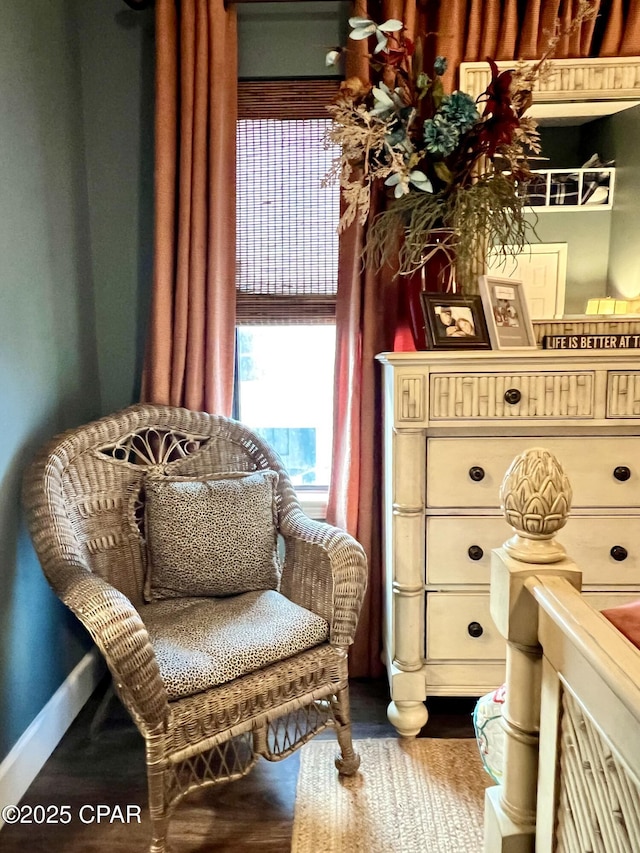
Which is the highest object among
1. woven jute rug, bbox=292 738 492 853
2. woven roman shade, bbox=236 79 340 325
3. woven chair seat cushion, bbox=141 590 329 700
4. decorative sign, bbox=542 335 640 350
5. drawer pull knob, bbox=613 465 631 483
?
woven roman shade, bbox=236 79 340 325

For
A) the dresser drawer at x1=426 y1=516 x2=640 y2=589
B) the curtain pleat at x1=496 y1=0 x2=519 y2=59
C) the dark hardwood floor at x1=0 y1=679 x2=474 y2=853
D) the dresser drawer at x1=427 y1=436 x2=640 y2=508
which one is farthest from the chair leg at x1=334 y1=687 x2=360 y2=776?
the curtain pleat at x1=496 y1=0 x2=519 y2=59

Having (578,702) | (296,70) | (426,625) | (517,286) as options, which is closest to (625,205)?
(517,286)

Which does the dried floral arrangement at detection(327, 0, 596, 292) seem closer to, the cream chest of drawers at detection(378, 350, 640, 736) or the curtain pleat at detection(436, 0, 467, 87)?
the curtain pleat at detection(436, 0, 467, 87)

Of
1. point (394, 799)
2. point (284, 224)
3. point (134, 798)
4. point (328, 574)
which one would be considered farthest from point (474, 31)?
point (134, 798)

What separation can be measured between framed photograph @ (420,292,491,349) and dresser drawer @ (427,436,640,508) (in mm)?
279

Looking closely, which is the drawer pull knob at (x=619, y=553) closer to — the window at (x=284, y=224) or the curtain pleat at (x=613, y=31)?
the window at (x=284, y=224)

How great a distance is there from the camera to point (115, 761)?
182 centimetres

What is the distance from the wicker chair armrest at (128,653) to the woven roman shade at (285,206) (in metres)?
1.21

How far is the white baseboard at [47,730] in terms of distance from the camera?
162 cm

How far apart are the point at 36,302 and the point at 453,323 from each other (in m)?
1.24

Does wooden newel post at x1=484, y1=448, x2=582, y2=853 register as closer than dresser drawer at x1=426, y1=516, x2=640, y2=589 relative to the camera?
Yes

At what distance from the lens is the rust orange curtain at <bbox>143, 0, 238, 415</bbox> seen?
2018 mm

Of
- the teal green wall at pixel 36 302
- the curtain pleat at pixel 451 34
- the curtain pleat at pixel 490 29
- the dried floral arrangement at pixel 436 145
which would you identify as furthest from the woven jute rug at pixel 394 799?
the curtain pleat at pixel 490 29

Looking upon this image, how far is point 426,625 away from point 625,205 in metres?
1.51
